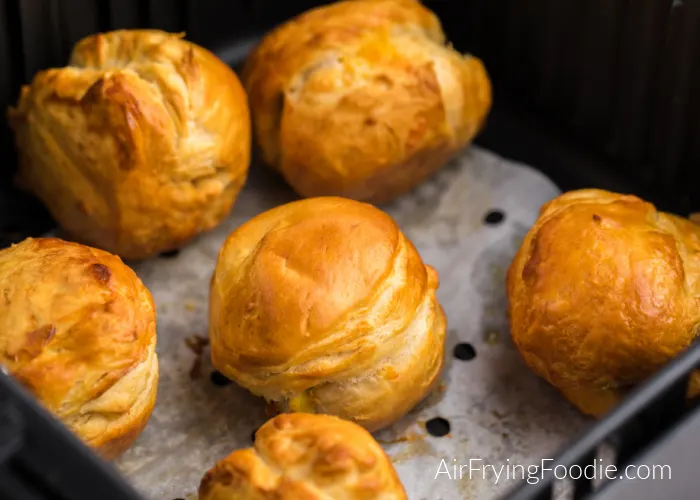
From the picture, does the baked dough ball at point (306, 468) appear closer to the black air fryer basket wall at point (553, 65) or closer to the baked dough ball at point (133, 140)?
the baked dough ball at point (133, 140)

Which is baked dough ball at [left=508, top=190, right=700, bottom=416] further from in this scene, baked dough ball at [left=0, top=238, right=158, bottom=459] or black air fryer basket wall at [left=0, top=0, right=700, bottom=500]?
baked dough ball at [left=0, top=238, right=158, bottom=459]

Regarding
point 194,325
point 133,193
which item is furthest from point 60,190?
point 194,325

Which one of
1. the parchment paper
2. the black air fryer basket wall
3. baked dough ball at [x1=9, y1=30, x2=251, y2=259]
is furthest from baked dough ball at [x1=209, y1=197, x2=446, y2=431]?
the black air fryer basket wall

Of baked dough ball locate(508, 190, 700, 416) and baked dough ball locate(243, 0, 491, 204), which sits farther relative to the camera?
baked dough ball locate(243, 0, 491, 204)

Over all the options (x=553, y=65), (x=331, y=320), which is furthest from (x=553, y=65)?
(x=331, y=320)

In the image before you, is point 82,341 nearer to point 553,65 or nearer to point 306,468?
point 306,468

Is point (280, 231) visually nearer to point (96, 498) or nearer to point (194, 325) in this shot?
point (194, 325)
